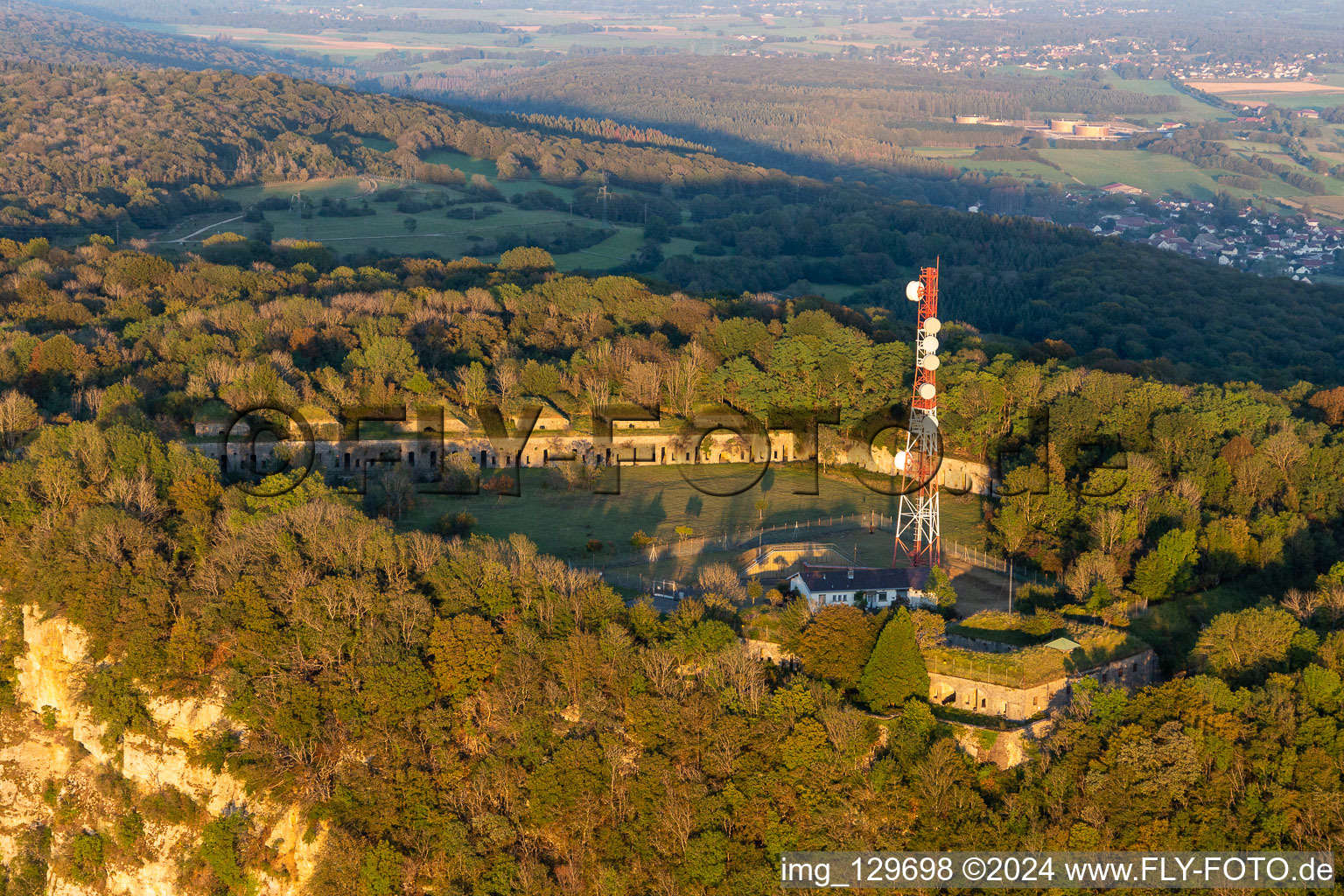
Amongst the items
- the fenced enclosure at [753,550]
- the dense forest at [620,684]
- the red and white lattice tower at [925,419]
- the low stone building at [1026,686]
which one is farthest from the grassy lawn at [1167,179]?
the low stone building at [1026,686]

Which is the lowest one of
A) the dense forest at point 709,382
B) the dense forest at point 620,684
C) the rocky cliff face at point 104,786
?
the rocky cliff face at point 104,786

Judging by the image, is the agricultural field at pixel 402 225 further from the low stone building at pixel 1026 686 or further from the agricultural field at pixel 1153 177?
the agricultural field at pixel 1153 177

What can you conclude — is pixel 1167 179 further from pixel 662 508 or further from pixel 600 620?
pixel 600 620

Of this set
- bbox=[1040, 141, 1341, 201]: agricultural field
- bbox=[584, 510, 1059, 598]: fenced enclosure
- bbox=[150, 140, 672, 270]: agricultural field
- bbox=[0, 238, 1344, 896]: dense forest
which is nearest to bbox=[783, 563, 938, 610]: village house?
bbox=[0, 238, 1344, 896]: dense forest

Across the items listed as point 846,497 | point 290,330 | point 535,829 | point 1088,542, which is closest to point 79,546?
point 535,829

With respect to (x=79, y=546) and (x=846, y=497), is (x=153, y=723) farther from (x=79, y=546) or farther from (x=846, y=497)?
(x=846, y=497)
